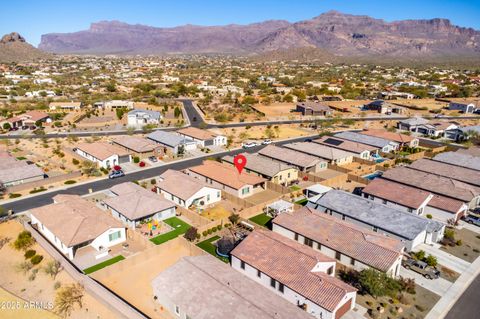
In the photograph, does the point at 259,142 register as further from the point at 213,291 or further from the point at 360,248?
the point at 213,291

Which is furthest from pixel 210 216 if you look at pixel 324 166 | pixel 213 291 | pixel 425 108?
pixel 425 108

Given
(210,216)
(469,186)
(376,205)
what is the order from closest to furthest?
(376,205), (210,216), (469,186)

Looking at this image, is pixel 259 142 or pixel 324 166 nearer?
pixel 324 166

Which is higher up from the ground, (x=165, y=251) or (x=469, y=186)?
(x=469, y=186)

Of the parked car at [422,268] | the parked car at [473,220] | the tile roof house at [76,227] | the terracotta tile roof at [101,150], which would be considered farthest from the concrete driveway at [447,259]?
the terracotta tile roof at [101,150]

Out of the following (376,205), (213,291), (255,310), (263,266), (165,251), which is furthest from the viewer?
(376,205)

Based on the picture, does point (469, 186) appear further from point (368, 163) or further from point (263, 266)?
point (263, 266)

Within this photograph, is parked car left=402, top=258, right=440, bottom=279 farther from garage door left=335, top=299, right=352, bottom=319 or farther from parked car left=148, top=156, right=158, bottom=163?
parked car left=148, top=156, right=158, bottom=163

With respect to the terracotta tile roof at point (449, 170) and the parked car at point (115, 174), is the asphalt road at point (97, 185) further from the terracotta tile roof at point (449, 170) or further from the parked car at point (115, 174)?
the terracotta tile roof at point (449, 170)
